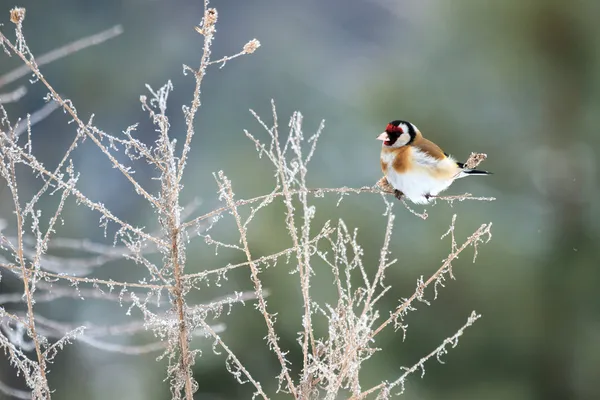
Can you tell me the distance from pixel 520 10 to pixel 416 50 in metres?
0.87

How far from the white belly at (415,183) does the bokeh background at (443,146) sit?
2.89 meters

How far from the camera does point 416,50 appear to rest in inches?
256

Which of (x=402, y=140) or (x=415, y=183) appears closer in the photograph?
(x=415, y=183)

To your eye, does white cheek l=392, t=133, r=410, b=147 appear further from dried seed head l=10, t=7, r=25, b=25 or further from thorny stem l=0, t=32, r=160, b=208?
dried seed head l=10, t=7, r=25, b=25

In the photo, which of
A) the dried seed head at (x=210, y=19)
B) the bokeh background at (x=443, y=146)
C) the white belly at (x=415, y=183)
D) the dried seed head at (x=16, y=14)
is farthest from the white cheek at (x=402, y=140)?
the bokeh background at (x=443, y=146)

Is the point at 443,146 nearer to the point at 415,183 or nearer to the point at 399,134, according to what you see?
the point at 399,134

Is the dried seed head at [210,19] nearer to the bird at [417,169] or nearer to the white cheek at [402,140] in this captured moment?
the bird at [417,169]

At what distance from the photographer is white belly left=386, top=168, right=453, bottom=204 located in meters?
2.05

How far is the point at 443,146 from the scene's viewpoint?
5512 millimetres

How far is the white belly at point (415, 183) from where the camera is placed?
2.05 meters

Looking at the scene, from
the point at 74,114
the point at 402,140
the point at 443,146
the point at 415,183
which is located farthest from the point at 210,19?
the point at 443,146

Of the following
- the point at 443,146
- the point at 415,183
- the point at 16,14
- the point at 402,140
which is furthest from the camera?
the point at 443,146

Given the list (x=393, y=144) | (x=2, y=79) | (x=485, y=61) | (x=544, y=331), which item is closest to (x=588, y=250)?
(x=544, y=331)

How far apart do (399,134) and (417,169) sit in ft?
0.77
